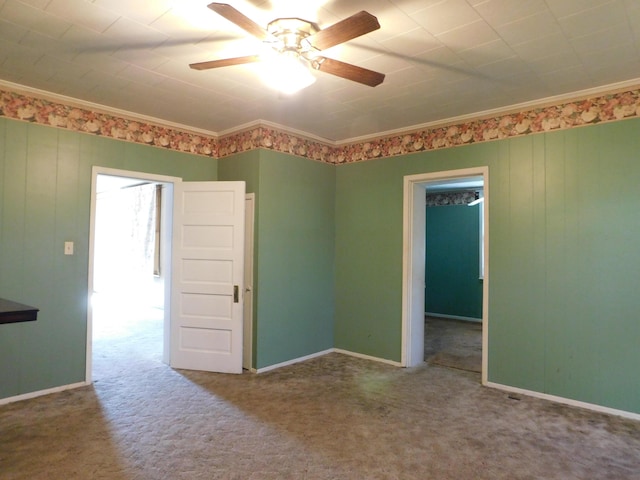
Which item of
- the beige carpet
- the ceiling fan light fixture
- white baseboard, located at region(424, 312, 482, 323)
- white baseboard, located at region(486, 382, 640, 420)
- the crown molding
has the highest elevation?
the crown molding

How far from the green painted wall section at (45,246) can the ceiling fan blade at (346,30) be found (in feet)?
9.00

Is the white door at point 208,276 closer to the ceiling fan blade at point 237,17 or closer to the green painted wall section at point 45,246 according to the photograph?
the green painted wall section at point 45,246

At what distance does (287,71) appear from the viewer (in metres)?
2.12

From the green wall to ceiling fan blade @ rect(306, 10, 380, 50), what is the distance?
2.46 meters

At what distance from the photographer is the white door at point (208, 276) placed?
4.10 meters

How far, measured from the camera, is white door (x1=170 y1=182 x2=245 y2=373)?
13.4ft

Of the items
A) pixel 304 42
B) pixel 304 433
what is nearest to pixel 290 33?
pixel 304 42

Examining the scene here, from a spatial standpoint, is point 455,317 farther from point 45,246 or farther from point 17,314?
point 17,314

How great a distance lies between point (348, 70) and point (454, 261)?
6.07 metres

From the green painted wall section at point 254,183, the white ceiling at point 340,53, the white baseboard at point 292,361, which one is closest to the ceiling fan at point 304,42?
the white ceiling at point 340,53

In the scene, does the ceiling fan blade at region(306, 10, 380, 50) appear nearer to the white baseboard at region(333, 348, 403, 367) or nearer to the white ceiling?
the white ceiling

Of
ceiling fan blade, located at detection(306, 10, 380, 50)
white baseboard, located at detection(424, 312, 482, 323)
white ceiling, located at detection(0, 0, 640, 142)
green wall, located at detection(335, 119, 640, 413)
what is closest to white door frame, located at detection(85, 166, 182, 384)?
white ceiling, located at detection(0, 0, 640, 142)

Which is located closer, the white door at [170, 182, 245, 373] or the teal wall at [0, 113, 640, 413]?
the teal wall at [0, 113, 640, 413]

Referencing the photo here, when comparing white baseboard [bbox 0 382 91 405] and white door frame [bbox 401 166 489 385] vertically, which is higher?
white door frame [bbox 401 166 489 385]
